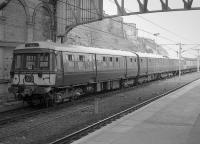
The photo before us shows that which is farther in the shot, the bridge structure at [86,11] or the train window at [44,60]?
the bridge structure at [86,11]

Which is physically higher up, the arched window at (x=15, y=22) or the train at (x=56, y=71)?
the arched window at (x=15, y=22)

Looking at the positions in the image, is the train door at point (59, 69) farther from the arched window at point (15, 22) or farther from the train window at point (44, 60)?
the arched window at point (15, 22)

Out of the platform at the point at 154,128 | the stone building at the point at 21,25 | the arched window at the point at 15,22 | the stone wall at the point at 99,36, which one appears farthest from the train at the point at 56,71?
the stone wall at the point at 99,36

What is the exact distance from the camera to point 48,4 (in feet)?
82.1

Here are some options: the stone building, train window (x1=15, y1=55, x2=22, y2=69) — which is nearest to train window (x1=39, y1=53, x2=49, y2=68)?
train window (x1=15, y1=55, x2=22, y2=69)

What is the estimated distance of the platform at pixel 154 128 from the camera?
969 cm

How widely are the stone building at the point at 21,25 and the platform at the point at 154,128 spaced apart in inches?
392

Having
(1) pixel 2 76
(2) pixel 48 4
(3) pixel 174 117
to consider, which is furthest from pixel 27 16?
(3) pixel 174 117

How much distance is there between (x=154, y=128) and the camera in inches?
448

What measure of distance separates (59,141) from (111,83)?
1478 centimetres

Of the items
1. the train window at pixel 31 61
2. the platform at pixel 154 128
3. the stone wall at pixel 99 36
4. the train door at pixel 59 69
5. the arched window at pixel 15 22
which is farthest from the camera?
the stone wall at pixel 99 36

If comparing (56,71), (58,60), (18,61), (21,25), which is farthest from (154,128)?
(21,25)

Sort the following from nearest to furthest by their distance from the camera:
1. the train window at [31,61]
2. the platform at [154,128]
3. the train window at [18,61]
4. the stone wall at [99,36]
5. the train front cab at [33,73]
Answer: the platform at [154,128], the train front cab at [33,73], the train window at [31,61], the train window at [18,61], the stone wall at [99,36]

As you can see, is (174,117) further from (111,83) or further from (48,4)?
(48,4)
